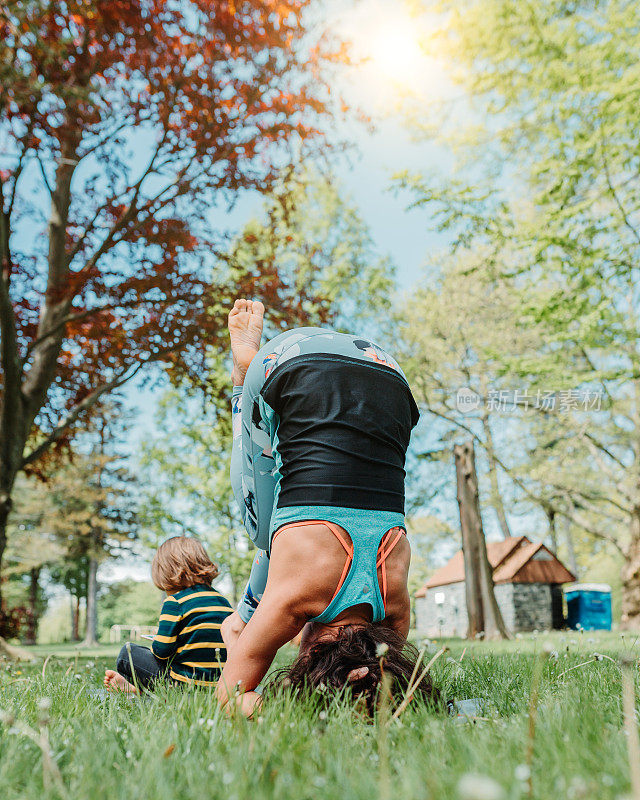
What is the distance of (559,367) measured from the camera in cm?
1076

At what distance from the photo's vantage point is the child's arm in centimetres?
291

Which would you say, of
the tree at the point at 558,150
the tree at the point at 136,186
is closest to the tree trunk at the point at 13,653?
the tree at the point at 136,186

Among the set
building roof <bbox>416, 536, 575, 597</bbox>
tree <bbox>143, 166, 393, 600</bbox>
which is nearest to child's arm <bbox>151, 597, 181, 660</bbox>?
tree <bbox>143, 166, 393, 600</bbox>

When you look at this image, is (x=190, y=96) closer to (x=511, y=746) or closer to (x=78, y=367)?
(x=78, y=367)

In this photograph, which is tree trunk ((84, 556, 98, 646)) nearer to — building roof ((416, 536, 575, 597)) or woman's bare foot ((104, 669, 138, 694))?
building roof ((416, 536, 575, 597))

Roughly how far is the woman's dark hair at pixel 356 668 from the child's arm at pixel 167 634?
1.16 m

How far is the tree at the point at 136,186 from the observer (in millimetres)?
6820

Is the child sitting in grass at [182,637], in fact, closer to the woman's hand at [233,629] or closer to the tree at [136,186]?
the woman's hand at [233,629]

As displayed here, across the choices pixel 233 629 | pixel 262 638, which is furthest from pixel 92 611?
pixel 262 638

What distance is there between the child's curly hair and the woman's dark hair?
53.8 inches

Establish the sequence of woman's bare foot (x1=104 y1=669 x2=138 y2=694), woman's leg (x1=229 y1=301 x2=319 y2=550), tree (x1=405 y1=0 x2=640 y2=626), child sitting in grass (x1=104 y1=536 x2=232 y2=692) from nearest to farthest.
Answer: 1. woman's leg (x1=229 y1=301 x2=319 y2=550)
2. woman's bare foot (x1=104 y1=669 x2=138 y2=694)
3. child sitting in grass (x1=104 y1=536 x2=232 y2=692)
4. tree (x1=405 y1=0 x2=640 y2=626)

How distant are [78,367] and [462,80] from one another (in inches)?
318

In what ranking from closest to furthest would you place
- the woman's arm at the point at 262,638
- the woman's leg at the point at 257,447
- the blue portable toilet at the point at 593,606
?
1. the woman's arm at the point at 262,638
2. the woman's leg at the point at 257,447
3. the blue portable toilet at the point at 593,606

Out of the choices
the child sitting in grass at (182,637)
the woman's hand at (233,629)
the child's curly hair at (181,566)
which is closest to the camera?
the woman's hand at (233,629)
